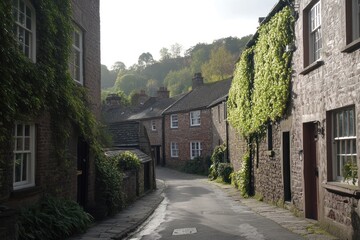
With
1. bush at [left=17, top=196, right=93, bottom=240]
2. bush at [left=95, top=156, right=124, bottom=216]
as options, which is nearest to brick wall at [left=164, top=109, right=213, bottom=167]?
bush at [left=95, top=156, right=124, bottom=216]

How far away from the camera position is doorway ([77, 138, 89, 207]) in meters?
12.8

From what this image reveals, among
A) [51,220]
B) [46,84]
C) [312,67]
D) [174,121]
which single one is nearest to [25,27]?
[46,84]

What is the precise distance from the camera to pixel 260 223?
1135 cm

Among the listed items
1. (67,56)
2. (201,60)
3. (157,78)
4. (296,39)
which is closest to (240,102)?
(296,39)

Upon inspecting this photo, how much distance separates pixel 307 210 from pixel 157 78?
86.2 m

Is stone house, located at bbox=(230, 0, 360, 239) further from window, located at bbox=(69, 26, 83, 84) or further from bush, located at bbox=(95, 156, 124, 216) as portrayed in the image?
window, located at bbox=(69, 26, 83, 84)

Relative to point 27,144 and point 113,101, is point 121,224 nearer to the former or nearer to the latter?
→ point 27,144

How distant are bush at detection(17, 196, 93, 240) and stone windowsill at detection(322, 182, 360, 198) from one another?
19.9 feet

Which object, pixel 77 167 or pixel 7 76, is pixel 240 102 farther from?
pixel 7 76

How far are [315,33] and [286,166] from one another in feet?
15.6

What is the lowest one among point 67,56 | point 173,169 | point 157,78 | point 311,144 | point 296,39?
point 173,169

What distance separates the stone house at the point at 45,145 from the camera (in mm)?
8750

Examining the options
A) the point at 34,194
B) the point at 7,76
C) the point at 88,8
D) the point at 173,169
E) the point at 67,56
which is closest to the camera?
the point at 7,76

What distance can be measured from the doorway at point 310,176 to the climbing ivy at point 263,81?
6.52 feet
